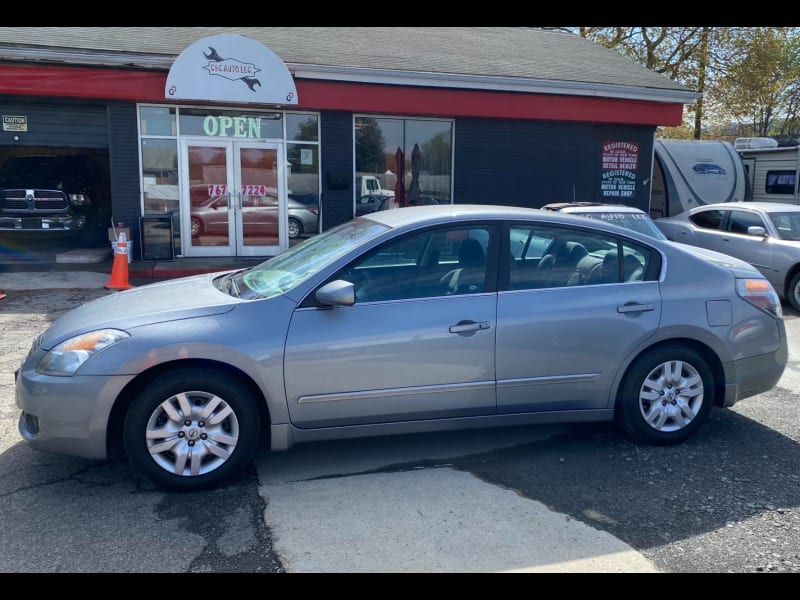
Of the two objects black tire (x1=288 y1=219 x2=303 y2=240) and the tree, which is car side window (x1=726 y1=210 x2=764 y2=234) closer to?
black tire (x1=288 y1=219 x2=303 y2=240)

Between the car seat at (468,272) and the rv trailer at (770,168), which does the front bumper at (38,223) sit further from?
the rv trailer at (770,168)

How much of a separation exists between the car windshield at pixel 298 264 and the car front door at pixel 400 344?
0.22 m

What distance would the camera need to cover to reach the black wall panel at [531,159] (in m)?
13.6

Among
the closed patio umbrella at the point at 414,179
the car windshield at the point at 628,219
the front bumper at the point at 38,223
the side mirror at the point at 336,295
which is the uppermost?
the closed patio umbrella at the point at 414,179

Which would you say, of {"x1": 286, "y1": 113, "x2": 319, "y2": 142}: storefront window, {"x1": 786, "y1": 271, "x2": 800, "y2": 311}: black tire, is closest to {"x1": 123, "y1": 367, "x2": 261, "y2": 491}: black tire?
{"x1": 786, "y1": 271, "x2": 800, "y2": 311}: black tire

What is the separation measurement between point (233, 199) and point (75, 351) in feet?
29.9

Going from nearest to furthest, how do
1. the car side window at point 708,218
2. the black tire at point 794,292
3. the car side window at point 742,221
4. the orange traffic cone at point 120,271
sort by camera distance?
1. the black tire at point 794,292
2. the orange traffic cone at point 120,271
3. the car side window at point 742,221
4. the car side window at point 708,218


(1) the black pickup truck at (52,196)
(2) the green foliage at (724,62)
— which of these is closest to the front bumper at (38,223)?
(1) the black pickup truck at (52,196)

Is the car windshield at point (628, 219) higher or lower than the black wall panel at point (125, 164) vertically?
lower

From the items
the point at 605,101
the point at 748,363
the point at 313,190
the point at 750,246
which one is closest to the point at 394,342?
the point at 748,363

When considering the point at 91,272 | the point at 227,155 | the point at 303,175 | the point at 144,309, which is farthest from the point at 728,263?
the point at 91,272

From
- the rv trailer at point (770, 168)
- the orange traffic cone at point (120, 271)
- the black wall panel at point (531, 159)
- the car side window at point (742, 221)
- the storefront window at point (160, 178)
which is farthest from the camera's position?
the rv trailer at point (770, 168)

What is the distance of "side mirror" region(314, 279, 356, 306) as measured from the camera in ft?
12.8
